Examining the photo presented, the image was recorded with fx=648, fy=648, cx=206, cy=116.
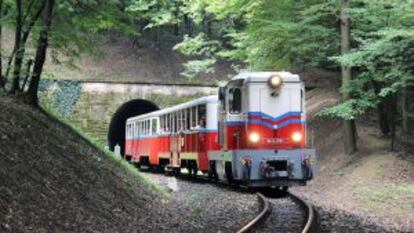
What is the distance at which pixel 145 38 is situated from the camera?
45.2m

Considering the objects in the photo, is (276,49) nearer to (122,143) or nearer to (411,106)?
(411,106)

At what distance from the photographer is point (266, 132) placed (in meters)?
16.4

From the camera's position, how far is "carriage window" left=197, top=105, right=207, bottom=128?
806 inches

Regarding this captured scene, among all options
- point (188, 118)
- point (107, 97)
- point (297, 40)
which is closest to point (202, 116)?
point (188, 118)

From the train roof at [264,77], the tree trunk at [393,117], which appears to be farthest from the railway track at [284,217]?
the tree trunk at [393,117]

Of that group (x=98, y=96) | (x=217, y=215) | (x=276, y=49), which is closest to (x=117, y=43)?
(x=98, y=96)

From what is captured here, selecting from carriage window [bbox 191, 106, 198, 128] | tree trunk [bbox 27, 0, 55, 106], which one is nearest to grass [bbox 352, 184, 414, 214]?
carriage window [bbox 191, 106, 198, 128]

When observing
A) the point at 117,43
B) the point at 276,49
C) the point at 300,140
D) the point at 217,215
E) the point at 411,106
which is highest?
the point at 117,43

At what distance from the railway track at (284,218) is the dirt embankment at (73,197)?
0.38 meters

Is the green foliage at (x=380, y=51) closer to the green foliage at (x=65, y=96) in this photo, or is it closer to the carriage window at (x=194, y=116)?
A: the carriage window at (x=194, y=116)

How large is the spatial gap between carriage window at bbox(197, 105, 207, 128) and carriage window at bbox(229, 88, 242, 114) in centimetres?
329

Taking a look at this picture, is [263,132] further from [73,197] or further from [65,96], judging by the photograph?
[65,96]

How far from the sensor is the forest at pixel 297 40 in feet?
50.3

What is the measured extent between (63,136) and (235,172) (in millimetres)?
4354
